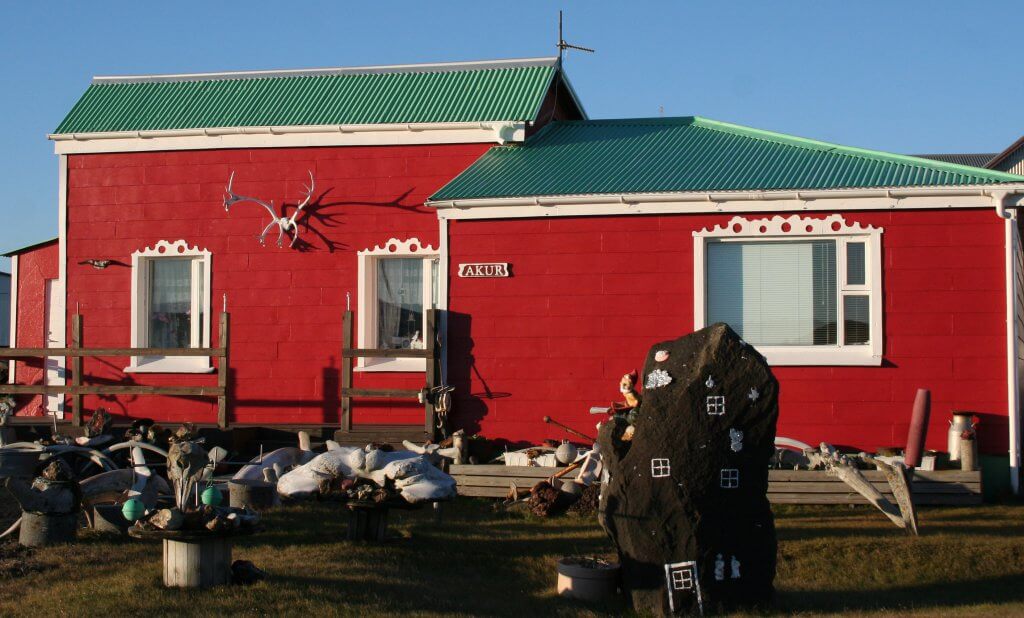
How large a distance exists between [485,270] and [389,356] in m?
1.57

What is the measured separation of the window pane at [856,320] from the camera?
42.7ft

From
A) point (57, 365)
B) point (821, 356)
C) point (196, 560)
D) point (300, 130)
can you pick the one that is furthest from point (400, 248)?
point (196, 560)

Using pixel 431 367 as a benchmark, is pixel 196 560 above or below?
below

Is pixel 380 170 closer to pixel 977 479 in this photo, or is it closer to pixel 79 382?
pixel 79 382

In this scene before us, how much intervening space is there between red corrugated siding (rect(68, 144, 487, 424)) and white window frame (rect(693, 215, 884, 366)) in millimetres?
3710

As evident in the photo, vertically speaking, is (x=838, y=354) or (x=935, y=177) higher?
(x=935, y=177)

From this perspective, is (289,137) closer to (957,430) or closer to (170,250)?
(170,250)

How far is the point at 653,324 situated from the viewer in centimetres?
1343

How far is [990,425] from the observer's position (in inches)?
498

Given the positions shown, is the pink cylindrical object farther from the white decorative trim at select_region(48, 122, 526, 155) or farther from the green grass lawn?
the white decorative trim at select_region(48, 122, 526, 155)

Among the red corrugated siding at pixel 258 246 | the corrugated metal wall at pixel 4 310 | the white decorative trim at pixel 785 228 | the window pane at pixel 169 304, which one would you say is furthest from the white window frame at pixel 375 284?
the corrugated metal wall at pixel 4 310

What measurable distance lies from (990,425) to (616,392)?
4104 millimetres

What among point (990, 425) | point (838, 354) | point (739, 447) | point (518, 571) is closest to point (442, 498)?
point (518, 571)

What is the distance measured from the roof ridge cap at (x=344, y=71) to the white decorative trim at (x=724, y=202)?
3477mm
